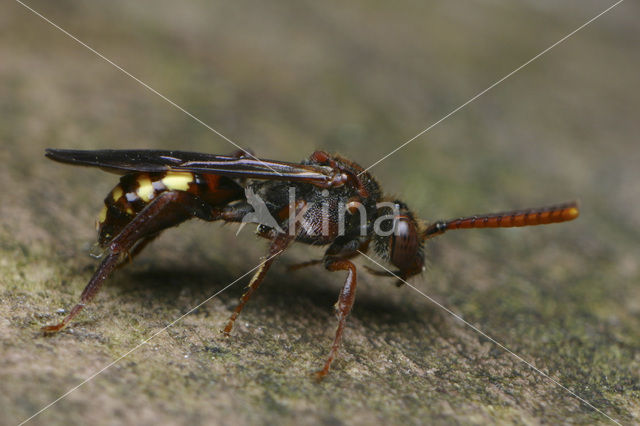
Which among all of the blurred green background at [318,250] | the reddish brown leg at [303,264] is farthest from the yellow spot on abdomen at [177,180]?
the reddish brown leg at [303,264]

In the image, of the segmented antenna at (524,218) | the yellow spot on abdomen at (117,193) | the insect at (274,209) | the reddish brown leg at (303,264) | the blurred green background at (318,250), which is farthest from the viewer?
the reddish brown leg at (303,264)

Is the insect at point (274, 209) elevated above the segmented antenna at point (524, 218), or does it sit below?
below

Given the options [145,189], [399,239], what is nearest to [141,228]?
[145,189]

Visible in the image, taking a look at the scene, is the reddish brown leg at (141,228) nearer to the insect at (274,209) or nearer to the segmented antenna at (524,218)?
the insect at (274,209)

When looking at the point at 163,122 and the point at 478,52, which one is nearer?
the point at 163,122

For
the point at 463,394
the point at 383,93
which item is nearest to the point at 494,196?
the point at 383,93

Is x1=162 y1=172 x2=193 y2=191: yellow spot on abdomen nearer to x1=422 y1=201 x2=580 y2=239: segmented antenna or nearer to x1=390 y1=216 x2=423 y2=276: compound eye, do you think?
x1=390 y1=216 x2=423 y2=276: compound eye

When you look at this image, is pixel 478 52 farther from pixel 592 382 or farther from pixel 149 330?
pixel 149 330
